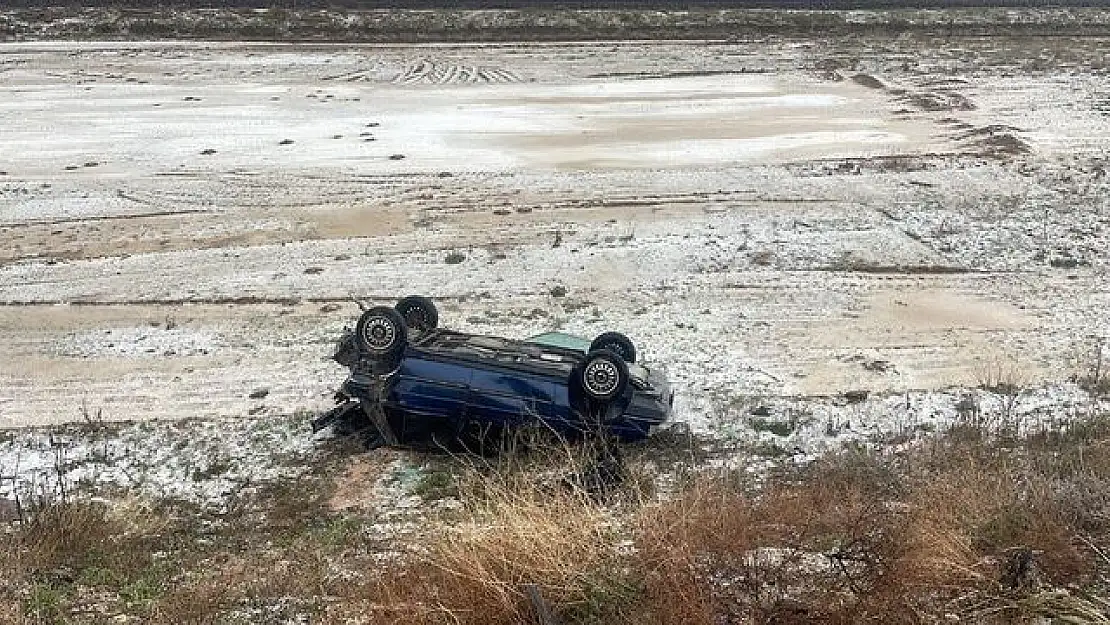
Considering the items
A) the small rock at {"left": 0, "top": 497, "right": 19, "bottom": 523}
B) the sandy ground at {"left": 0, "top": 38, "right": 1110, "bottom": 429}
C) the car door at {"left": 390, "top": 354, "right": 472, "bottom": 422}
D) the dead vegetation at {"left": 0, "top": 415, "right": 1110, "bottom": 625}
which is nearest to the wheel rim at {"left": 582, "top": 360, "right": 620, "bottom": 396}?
the dead vegetation at {"left": 0, "top": 415, "right": 1110, "bottom": 625}

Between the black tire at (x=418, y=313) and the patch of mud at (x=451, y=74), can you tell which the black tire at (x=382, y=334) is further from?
the patch of mud at (x=451, y=74)

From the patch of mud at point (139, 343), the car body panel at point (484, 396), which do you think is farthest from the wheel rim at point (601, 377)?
the patch of mud at point (139, 343)

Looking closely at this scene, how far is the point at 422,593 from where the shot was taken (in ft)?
22.0

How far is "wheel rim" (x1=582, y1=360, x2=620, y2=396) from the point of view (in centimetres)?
983

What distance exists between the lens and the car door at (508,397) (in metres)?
10.1

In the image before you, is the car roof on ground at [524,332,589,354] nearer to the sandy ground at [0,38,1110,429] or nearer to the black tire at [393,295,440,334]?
the black tire at [393,295,440,334]

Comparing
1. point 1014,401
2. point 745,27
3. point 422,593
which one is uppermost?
point 745,27

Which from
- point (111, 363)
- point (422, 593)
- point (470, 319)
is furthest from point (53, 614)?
point (470, 319)

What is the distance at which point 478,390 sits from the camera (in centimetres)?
1007

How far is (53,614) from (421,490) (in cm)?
359

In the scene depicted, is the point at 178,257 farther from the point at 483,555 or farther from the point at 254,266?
the point at 483,555

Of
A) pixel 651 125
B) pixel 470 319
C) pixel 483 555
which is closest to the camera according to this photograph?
pixel 483 555

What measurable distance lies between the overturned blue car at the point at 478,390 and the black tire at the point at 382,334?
0.03ft

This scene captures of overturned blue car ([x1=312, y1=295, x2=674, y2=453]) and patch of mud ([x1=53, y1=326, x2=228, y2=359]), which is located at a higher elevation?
overturned blue car ([x1=312, y1=295, x2=674, y2=453])
